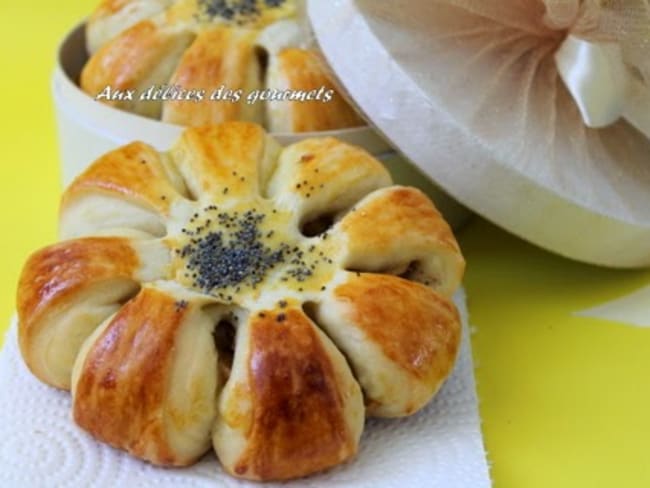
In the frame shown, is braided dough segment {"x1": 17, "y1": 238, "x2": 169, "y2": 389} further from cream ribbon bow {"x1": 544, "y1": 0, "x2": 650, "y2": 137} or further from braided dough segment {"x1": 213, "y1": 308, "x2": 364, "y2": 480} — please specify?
cream ribbon bow {"x1": 544, "y1": 0, "x2": 650, "y2": 137}

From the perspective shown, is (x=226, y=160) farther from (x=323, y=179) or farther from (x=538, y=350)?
(x=538, y=350)

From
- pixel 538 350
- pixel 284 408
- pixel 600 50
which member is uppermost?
pixel 600 50

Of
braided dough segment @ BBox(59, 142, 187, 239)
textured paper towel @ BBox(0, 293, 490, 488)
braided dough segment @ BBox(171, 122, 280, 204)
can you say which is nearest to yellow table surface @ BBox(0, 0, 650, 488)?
textured paper towel @ BBox(0, 293, 490, 488)

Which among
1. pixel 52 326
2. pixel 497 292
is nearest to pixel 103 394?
pixel 52 326

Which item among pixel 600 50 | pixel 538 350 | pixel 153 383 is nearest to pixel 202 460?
pixel 153 383

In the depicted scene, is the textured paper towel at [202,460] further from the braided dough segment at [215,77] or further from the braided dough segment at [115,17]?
the braided dough segment at [115,17]

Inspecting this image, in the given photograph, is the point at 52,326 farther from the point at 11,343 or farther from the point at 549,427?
the point at 549,427
